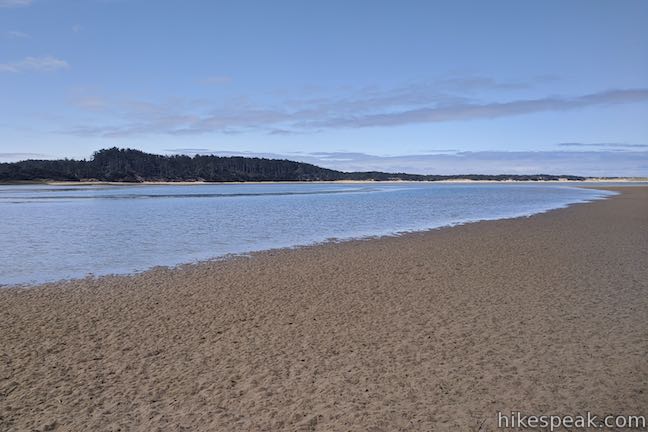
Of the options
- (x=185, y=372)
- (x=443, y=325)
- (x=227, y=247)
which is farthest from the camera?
(x=227, y=247)

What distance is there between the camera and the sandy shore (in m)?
5.49

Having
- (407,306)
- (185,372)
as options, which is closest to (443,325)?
(407,306)

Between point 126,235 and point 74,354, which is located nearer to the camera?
point 74,354

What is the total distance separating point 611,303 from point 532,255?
6.27 metres

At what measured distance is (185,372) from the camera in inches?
261

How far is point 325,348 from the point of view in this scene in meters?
7.50

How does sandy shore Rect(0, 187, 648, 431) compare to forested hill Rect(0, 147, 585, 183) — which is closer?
sandy shore Rect(0, 187, 648, 431)

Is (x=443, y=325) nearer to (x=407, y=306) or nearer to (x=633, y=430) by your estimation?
(x=407, y=306)

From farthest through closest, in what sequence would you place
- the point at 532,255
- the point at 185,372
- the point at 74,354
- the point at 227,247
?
1. the point at 227,247
2. the point at 532,255
3. the point at 74,354
4. the point at 185,372

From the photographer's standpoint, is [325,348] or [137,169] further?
[137,169]

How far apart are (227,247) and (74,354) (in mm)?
Answer: 11431

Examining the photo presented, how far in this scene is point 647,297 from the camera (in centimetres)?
1022

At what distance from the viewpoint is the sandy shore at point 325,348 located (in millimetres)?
5492

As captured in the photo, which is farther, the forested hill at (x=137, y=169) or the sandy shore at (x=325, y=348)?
the forested hill at (x=137, y=169)
